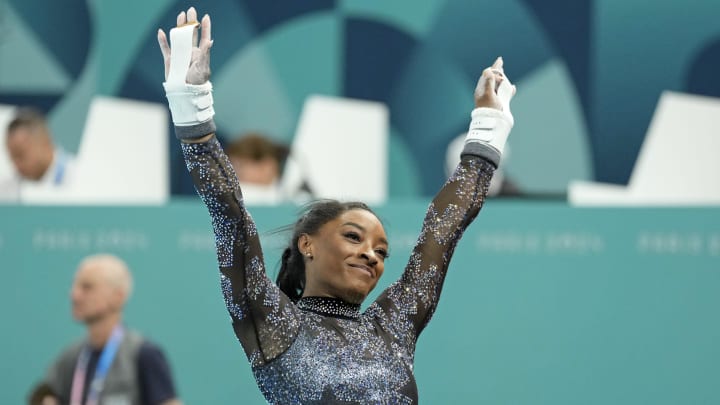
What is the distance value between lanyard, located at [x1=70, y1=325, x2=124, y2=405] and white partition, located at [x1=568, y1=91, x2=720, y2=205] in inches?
90.2

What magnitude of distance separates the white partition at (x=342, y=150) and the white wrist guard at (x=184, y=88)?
11.5 feet

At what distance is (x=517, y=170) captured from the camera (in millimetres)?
5805

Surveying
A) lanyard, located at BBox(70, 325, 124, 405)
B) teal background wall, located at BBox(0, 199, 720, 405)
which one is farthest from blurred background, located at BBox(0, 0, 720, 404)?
lanyard, located at BBox(70, 325, 124, 405)

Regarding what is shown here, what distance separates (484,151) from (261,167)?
3.17m

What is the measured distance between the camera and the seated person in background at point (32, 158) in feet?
20.4

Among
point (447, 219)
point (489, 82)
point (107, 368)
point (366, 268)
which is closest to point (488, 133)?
point (489, 82)

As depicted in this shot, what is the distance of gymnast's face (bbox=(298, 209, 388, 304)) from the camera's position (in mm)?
2715

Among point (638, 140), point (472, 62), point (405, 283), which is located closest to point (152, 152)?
point (472, 62)

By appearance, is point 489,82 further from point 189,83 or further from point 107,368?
point 107,368

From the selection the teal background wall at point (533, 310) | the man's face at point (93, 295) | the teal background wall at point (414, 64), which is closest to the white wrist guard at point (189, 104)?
the teal background wall at point (533, 310)

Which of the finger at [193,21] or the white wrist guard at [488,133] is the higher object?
the finger at [193,21]

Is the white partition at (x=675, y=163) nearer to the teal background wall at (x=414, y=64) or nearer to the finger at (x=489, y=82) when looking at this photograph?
the teal background wall at (x=414, y=64)

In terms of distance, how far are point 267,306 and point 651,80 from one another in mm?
3753

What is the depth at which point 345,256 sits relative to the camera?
272cm
